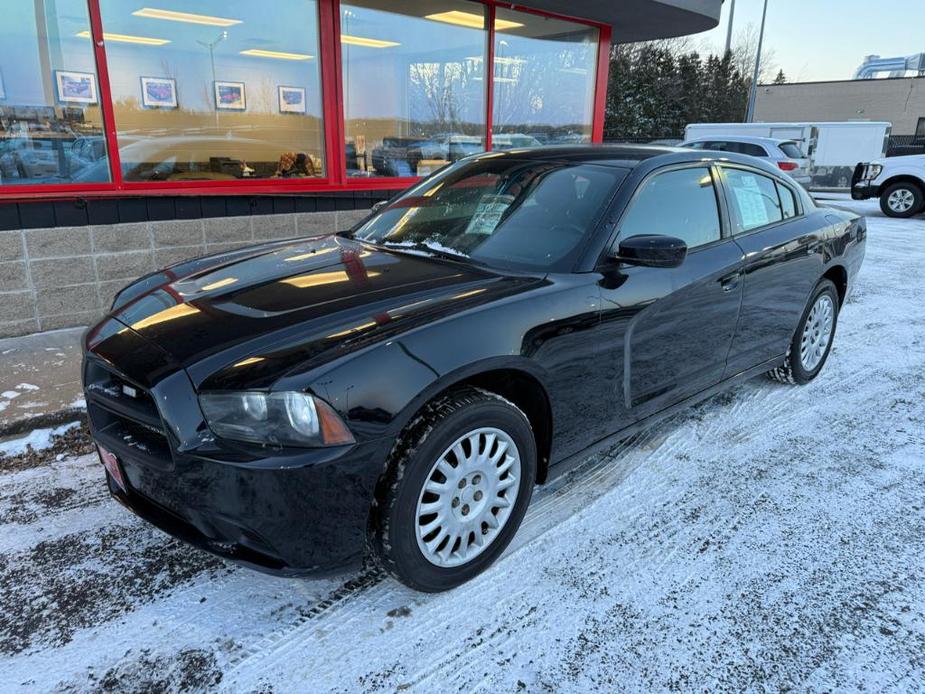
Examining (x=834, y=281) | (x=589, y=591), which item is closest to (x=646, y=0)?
(x=834, y=281)

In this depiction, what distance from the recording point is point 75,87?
5566mm

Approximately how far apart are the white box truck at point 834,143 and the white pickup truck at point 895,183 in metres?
3.76

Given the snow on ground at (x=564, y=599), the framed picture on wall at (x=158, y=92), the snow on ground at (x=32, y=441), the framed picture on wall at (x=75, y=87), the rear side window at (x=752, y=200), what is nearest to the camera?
the snow on ground at (x=564, y=599)

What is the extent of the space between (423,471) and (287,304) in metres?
0.84

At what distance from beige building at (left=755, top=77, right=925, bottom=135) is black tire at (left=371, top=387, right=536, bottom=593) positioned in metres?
43.4

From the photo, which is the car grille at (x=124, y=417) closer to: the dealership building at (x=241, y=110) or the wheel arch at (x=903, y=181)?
the dealership building at (x=241, y=110)

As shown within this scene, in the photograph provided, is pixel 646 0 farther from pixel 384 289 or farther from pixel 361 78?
pixel 384 289

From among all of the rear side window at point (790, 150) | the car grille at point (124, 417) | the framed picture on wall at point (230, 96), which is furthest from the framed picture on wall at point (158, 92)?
the rear side window at point (790, 150)

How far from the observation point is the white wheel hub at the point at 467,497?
2.32m

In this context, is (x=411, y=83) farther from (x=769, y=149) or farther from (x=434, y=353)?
(x=769, y=149)

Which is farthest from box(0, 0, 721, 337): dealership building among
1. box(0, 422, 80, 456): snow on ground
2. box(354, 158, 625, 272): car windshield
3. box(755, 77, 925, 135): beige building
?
box(755, 77, 925, 135): beige building

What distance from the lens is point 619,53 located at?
35.4 meters

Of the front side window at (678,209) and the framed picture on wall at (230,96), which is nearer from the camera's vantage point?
the front side window at (678,209)

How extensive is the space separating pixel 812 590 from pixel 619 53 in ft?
124
